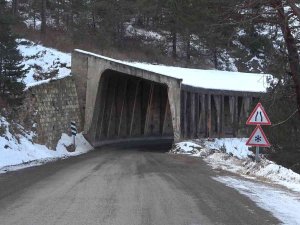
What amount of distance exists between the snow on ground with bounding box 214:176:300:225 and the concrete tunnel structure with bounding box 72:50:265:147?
55.8 ft

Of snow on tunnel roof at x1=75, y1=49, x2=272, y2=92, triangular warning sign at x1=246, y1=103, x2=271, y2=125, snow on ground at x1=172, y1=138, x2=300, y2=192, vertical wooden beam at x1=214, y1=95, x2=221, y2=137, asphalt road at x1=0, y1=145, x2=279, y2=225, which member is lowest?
asphalt road at x1=0, y1=145, x2=279, y2=225

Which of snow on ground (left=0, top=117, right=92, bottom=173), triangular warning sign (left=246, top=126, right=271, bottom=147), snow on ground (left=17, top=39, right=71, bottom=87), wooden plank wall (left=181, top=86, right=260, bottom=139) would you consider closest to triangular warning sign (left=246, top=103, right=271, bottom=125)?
triangular warning sign (left=246, top=126, right=271, bottom=147)

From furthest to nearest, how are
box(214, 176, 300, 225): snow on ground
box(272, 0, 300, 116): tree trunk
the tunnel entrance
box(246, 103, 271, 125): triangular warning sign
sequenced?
the tunnel entrance → box(272, 0, 300, 116): tree trunk → box(246, 103, 271, 125): triangular warning sign → box(214, 176, 300, 225): snow on ground

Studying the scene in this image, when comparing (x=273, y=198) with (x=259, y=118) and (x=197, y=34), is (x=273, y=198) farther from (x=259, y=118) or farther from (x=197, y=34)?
(x=197, y=34)

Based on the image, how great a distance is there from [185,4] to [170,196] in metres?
8.50

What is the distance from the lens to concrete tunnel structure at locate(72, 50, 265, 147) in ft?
99.9

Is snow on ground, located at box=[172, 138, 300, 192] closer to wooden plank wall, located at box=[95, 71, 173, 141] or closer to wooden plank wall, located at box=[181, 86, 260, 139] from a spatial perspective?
wooden plank wall, located at box=[181, 86, 260, 139]

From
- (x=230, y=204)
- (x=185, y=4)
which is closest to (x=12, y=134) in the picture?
(x=185, y=4)

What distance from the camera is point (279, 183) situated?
1293 centimetres

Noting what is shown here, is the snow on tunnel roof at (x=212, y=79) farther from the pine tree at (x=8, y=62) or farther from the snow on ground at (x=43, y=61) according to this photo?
the pine tree at (x=8, y=62)

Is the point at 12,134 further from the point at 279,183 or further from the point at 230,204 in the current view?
the point at 230,204

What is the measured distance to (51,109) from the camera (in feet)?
92.4

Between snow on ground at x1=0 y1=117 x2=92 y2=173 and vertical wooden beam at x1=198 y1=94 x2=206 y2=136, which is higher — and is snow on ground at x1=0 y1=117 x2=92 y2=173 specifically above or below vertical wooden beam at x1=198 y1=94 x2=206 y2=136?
below

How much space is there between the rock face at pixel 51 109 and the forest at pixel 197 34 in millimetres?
4309
